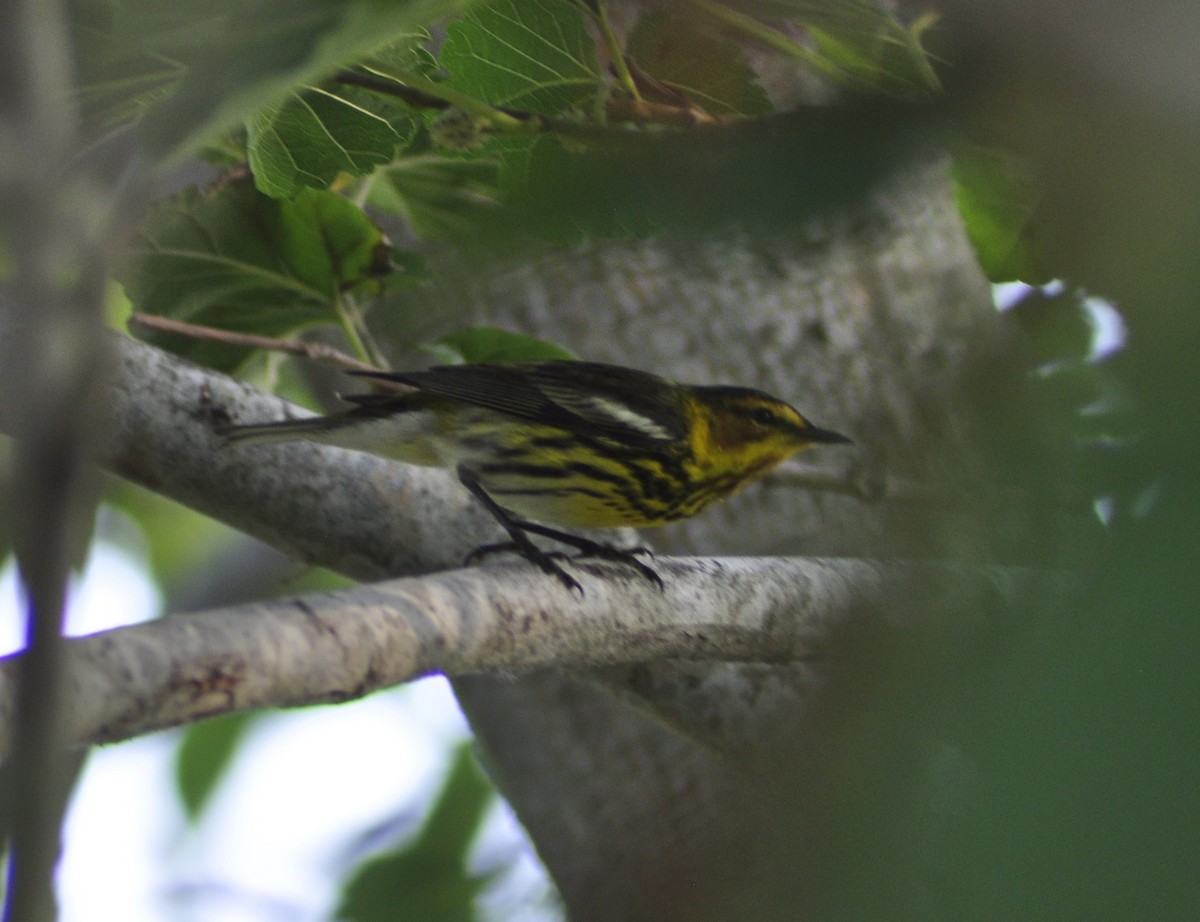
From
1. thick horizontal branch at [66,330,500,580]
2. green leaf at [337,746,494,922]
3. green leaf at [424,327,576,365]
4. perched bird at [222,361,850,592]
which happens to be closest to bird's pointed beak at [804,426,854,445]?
perched bird at [222,361,850,592]

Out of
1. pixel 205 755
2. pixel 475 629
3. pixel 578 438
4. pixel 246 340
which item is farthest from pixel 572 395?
pixel 205 755

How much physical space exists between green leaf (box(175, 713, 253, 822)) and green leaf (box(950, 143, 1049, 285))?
3.63 meters

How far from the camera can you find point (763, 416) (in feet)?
9.05

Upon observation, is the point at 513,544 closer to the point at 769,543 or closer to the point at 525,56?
the point at 769,543

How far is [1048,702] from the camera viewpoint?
0.29 meters

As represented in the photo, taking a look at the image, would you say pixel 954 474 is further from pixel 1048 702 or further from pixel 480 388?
pixel 480 388

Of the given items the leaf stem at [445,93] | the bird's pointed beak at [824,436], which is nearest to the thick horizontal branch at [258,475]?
the leaf stem at [445,93]

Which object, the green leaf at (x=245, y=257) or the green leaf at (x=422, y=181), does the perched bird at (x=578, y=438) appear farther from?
the green leaf at (x=422, y=181)

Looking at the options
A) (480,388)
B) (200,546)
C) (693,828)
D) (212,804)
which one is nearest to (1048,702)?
(693,828)

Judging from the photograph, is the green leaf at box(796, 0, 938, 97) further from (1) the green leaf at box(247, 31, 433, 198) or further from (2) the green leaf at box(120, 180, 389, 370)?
(2) the green leaf at box(120, 180, 389, 370)

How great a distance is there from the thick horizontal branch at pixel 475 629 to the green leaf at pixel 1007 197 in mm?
157

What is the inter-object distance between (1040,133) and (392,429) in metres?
2.25

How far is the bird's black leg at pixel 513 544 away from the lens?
1.84 metres

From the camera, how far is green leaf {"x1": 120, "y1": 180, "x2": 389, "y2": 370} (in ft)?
7.67
